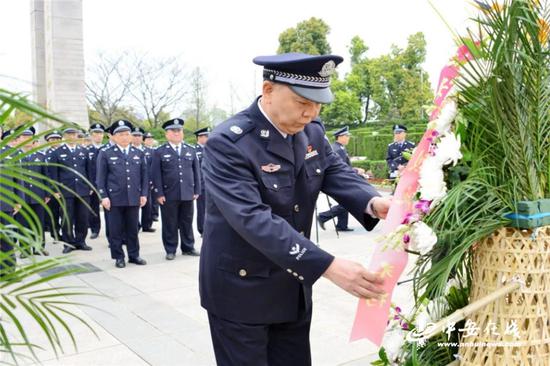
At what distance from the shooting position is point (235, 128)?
1966mm

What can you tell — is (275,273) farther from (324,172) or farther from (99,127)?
(99,127)

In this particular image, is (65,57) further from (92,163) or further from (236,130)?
(236,130)

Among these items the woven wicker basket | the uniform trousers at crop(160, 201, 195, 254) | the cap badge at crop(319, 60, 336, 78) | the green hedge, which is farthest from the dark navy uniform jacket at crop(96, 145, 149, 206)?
the green hedge

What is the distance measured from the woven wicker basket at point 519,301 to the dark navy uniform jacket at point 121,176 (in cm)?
574

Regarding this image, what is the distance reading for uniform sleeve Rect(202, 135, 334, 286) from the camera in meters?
1.67

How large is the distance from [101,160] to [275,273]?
17.7 ft

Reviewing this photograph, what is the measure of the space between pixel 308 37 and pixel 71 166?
32.5m

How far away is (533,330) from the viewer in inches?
53.9

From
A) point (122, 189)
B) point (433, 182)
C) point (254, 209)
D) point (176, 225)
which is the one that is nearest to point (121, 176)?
point (122, 189)

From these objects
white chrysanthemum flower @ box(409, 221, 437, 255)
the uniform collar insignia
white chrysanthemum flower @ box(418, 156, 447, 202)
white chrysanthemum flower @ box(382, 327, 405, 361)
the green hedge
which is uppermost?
white chrysanthemum flower @ box(418, 156, 447, 202)

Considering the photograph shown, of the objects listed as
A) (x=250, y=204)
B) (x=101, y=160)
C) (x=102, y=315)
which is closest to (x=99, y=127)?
(x=101, y=160)

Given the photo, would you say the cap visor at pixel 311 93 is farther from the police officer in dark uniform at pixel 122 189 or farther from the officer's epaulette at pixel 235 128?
the police officer in dark uniform at pixel 122 189

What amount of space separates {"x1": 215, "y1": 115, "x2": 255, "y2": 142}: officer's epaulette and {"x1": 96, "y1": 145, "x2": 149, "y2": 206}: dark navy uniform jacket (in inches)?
193

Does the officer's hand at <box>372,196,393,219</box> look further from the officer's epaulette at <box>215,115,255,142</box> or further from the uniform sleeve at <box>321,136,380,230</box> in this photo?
the officer's epaulette at <box>215,115,255,142</box>
